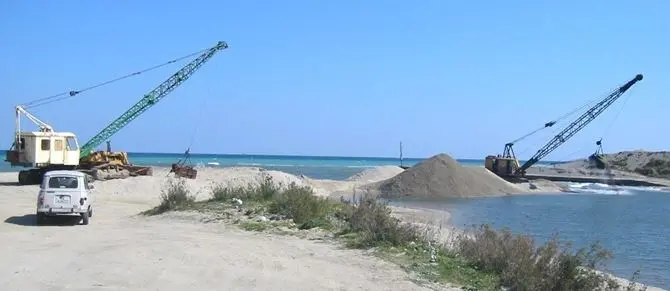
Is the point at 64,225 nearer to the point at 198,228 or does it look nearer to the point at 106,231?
the point at 106,231

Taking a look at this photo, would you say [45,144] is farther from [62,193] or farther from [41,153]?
[62,193]

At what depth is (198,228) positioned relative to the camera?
18.7m

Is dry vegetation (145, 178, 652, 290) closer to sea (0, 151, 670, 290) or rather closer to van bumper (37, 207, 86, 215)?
sea (0, 151, 670, 290)

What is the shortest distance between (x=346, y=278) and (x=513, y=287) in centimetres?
277

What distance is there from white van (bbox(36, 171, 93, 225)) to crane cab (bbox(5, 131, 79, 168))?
62.5 ft

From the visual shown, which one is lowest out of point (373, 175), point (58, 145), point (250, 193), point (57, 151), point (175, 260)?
point (175, 260)

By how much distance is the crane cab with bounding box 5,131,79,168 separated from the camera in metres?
36.7

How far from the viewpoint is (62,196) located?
18938 mm

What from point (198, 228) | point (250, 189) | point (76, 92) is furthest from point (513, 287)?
point (76, 92)

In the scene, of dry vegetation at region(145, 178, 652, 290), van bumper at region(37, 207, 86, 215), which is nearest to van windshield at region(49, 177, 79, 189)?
van bumper at region(37, 207, 86, 215)

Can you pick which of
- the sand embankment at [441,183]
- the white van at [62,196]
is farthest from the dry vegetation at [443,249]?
the sand embankment at [441,183]

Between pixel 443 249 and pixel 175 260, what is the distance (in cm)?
554

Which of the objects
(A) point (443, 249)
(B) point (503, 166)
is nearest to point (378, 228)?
(A) point (443, 249)

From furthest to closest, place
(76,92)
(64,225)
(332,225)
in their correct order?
(76,92) → (64,225) → (332,225)
